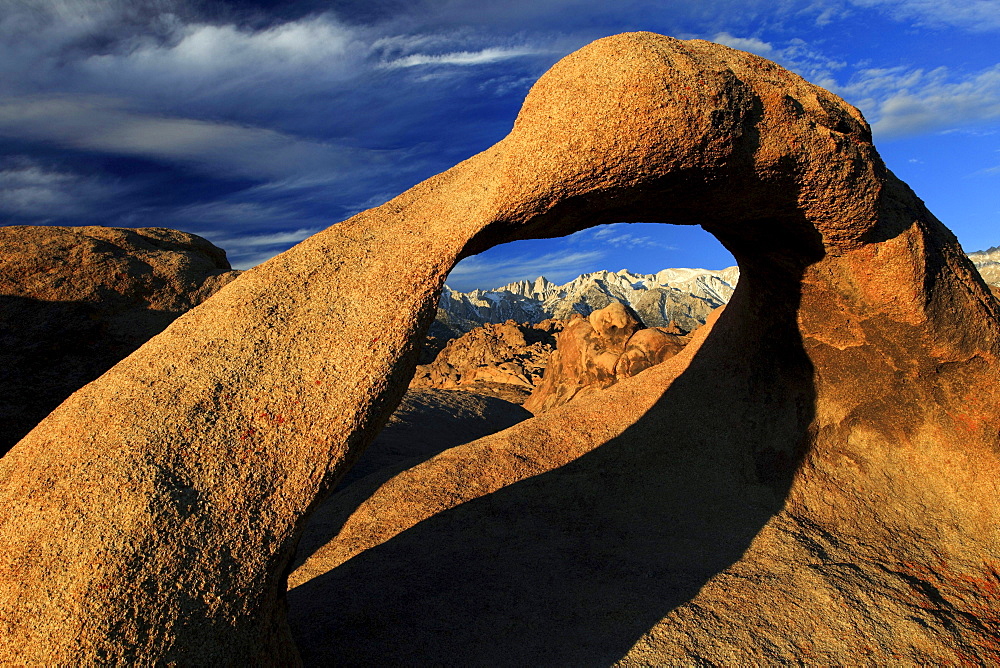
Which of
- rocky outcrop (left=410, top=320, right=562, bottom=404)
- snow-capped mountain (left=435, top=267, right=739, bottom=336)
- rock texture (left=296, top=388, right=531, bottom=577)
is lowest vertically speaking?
rock texture (left=296, top=388, right=531, bottom=577)

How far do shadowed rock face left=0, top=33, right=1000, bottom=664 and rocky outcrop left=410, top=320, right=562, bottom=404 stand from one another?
1037 centimetres

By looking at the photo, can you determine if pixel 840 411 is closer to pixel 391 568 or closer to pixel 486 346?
pixel 391 568

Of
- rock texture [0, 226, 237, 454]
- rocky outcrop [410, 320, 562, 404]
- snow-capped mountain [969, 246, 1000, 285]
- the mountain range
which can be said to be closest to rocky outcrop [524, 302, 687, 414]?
rocky outcrop [410, 320, 562, 404]

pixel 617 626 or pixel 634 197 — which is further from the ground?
pixel 634 197

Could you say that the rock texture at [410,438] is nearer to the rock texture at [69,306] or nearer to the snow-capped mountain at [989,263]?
the rock texture at [69,306]

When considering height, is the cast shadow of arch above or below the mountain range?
below

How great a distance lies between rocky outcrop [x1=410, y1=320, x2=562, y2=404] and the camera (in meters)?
15.3

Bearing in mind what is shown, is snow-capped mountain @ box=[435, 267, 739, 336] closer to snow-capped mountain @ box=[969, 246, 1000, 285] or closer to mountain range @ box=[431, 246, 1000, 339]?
mountain range @ box=[431, 246, 1000, 339]

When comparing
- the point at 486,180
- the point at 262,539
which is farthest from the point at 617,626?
the point at 486,180

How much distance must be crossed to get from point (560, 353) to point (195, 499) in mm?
10197

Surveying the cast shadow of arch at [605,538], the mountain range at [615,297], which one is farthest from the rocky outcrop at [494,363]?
the mountain range at [615,297]

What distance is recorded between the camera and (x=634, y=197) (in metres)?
2.83

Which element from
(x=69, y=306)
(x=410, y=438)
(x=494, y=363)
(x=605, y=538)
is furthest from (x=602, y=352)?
(x=69, y=306)

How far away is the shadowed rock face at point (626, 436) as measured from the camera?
1.89 m
